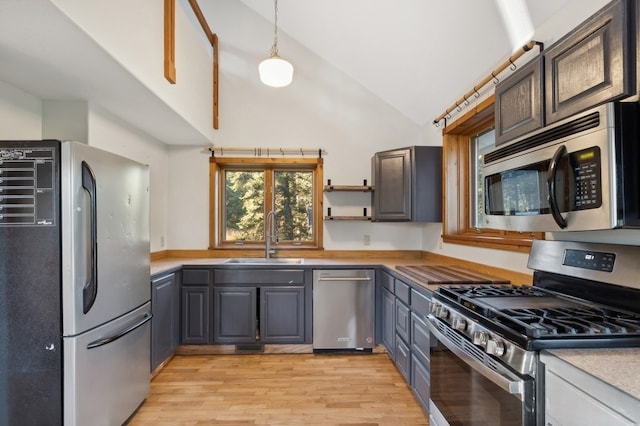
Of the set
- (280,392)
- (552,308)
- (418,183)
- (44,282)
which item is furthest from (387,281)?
(44,282)

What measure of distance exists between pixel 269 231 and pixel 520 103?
2699 millimetres

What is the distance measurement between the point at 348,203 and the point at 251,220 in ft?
3.86

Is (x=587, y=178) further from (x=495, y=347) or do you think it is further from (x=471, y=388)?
(x=471, y=388)

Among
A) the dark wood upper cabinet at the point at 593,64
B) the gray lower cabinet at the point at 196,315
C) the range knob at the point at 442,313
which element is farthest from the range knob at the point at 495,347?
the gray lower cabinet at the point at 196,315

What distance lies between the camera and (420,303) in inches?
83.0

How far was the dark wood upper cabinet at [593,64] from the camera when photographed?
977 millimetres

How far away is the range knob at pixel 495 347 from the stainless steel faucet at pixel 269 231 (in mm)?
2631

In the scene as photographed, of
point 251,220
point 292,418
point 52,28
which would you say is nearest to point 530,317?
point 292,418

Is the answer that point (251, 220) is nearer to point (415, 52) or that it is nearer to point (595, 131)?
point (415, 52)

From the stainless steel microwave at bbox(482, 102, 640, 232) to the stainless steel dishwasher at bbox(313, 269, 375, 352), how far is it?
1725mm

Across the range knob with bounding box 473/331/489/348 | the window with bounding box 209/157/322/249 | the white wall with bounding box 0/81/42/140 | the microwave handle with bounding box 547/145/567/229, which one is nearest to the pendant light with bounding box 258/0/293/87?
the window with bounding box 209/157/322/249

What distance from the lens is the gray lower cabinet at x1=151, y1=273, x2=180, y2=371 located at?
2.52m

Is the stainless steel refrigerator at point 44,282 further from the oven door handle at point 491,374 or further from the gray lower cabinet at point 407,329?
the gray lower cabinet at point 407,329

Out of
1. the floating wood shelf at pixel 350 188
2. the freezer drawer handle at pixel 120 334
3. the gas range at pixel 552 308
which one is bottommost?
the freezer drawer handle at pixel 120 334
